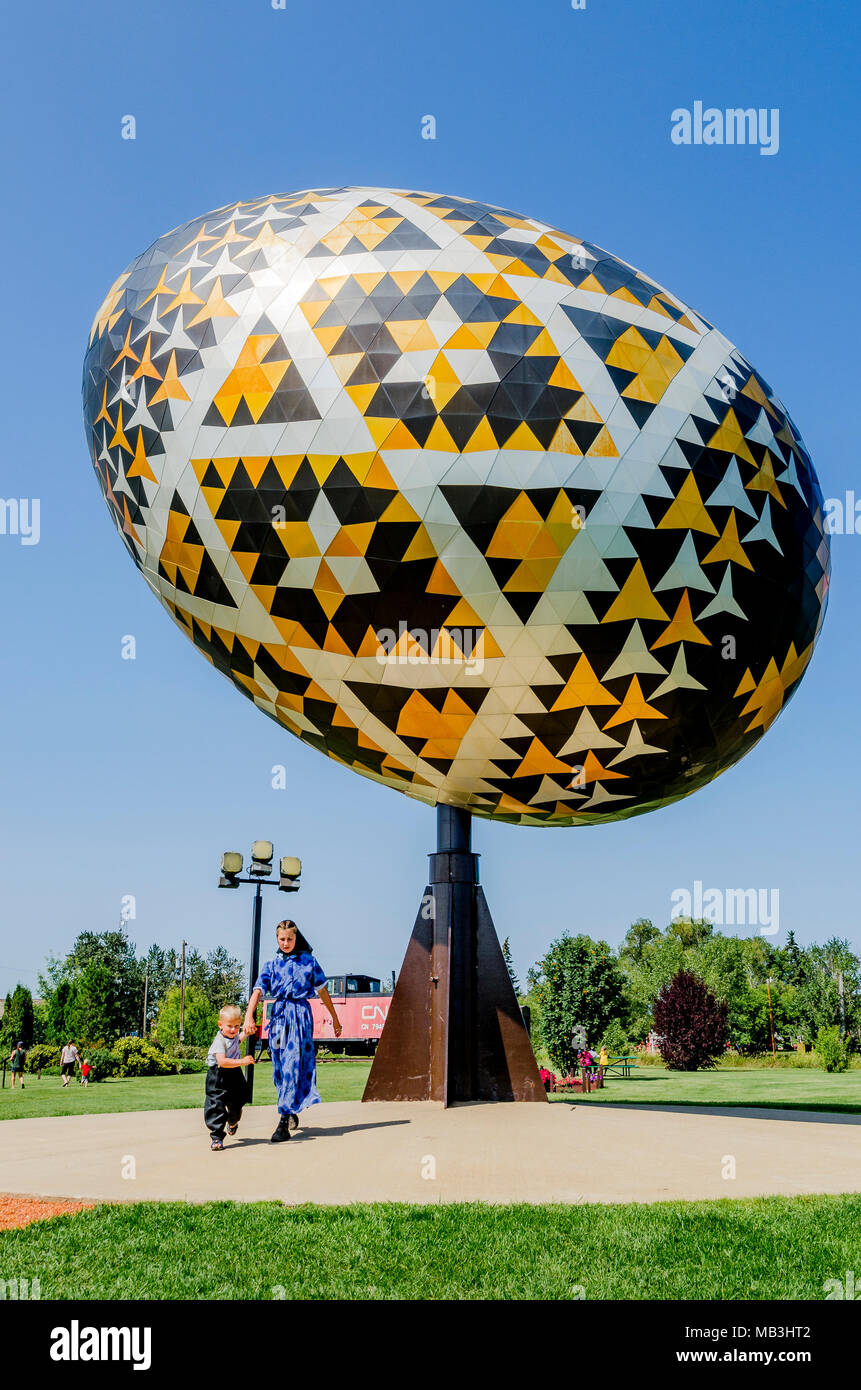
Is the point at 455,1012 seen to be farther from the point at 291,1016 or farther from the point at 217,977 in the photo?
the point at 217,977

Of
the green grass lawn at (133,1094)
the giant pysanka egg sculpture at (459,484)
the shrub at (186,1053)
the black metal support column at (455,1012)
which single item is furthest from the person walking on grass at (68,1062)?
the giant pysanka egg sculpture at (459,484)

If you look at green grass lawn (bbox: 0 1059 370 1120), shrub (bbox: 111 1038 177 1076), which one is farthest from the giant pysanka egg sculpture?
shrub (bbox: 111 1038 177 1076)

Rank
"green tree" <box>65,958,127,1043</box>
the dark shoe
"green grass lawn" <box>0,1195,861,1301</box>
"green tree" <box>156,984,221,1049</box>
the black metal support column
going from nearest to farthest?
"green grass lawn" <box>0,1195,861,1301</box> → the dark shoe → the black metal support column → "green tree" <box>65,958,127,1043</box> → "green tree" <box>156,984,221,1049</box>

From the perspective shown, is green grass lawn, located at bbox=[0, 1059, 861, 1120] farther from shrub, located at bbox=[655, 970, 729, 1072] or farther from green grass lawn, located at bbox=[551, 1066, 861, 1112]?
shrub, located at bbox=[655, 970, 729, 1072]

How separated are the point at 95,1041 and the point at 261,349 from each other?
130ft

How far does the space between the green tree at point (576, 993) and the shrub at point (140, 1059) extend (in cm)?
1735

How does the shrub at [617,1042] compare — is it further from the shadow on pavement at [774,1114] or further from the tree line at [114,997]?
the shadow on pavement at [774,1114]

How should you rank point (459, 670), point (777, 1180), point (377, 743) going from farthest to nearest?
point (377, 743), point (459, 670), point (777, 1180)

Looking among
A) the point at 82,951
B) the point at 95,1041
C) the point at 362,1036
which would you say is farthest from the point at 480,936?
the point at 82,951

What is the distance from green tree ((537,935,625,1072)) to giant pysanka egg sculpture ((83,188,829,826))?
3123 centimetres

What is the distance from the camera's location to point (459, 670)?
1498cm

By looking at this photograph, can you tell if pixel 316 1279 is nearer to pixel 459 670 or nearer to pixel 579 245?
pixel 459 670

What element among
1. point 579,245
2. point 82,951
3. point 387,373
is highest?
point 579,245

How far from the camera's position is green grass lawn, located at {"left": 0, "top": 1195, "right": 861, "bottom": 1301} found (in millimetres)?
5883
